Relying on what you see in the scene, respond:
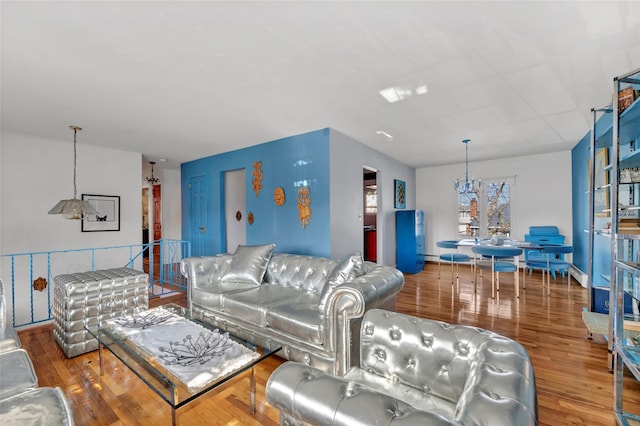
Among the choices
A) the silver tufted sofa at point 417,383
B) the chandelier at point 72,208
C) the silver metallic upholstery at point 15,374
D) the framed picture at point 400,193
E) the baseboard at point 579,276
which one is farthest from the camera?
the framed picture at point 400,193

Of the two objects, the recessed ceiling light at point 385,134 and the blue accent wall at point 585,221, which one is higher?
the recessed ceiling light at point 385,134

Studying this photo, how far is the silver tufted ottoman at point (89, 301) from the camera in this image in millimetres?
2635

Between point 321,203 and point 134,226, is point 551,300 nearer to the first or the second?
point 321,203

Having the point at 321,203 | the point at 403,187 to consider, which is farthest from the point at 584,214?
the point at 321,203

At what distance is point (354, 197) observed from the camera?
15.9 ft

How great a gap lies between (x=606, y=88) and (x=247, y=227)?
5155mm

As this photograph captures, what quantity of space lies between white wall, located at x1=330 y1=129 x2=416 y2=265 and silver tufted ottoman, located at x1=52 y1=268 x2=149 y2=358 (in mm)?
2514

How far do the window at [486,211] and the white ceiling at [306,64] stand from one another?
266 centimetres

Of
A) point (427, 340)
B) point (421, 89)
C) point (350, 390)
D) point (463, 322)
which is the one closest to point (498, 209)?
point (463, 322)

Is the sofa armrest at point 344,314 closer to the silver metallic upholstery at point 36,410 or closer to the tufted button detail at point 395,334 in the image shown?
the tufted button detail at point 395,334

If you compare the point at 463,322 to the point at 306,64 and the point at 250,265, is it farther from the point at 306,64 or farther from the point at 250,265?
the point at 306,64

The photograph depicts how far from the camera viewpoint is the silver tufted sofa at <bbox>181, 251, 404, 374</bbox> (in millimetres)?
2080

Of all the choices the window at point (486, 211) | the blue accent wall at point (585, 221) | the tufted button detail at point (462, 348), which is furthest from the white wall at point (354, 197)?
the blue accent wall at point (585, 221)

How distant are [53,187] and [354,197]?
4.89 meters
